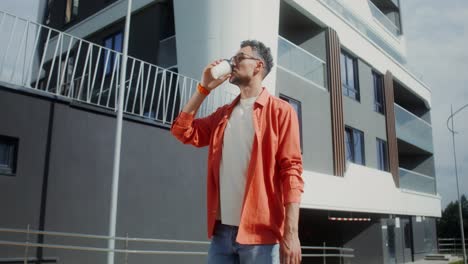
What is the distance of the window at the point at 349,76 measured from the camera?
18.4m

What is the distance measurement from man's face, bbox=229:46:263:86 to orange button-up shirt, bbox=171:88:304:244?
0.45 ft

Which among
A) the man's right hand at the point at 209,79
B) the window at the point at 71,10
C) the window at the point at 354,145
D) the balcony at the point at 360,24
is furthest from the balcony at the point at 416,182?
the man's right hand at the point at 209,79

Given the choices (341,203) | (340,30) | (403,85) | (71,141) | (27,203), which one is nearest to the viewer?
(27,203)

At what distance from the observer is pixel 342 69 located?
1830 centimetres

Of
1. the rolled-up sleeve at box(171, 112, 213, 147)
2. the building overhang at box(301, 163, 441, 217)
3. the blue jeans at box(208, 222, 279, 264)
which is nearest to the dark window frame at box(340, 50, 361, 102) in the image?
the building overhang at box(301, 163, 441, 217)

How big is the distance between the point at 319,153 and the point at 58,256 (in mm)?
10640

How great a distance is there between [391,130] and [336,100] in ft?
20.0

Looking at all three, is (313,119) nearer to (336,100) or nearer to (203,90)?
(336,100)

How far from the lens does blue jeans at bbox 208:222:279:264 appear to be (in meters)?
2.35

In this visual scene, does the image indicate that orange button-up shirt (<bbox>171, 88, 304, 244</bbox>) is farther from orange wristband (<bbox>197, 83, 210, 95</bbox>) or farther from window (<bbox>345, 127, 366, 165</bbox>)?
window (<bbox>345, 127, 366, 165</bbox>)

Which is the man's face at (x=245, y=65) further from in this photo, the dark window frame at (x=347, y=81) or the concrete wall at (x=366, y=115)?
the dark window frame at (x=347, y=81)

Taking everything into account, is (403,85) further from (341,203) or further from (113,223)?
(113,223)

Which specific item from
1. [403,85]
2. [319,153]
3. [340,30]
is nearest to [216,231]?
[319,153]

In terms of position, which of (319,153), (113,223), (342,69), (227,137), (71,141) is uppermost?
(342,69)
